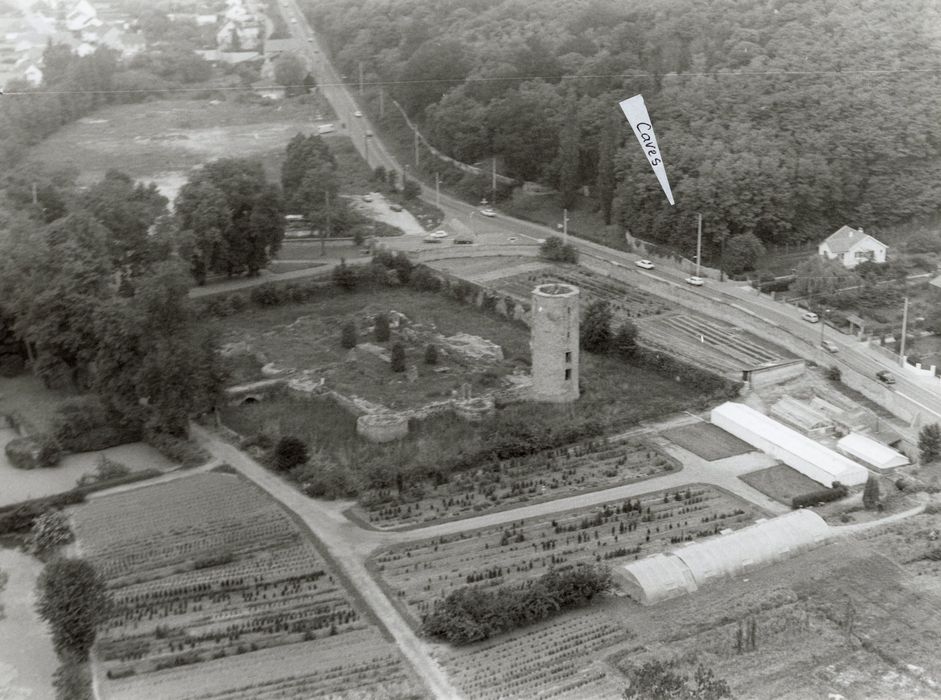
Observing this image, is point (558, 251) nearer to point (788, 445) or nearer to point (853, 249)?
point (853, 249)

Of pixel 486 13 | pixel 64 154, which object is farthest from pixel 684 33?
pixel 64 154

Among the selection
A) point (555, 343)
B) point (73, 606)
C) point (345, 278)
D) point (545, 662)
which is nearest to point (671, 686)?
point (545, 662)

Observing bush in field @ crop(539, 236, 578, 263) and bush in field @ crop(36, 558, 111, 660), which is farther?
bush in field @ crop(539, 236, 578, 263)

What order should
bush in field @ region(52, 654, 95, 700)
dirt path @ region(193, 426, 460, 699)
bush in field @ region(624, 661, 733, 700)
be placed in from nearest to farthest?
bush in field @ region(624, 661, 733, 700) → bush in field @ region(52, 654, 95, 700) → dirt path @ region(193, 426, 460, 699)

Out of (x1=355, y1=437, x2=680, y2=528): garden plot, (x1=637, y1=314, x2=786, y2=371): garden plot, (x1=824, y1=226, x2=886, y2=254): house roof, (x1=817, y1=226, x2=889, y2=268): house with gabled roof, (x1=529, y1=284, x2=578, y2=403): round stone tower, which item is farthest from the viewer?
(x1=824, y1=226, x2=886, y2=254): house roof

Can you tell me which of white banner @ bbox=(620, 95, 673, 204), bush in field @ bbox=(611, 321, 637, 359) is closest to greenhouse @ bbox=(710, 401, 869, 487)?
bush in field @ bbox=(611, 321, 637, 359)

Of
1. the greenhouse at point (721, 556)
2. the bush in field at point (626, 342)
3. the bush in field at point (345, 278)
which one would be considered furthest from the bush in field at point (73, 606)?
the bush in field at point (345, 278)

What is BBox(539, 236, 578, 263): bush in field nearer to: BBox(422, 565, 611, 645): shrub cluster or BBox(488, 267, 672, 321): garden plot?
BBox(488, 267, 672, 321): garden plot

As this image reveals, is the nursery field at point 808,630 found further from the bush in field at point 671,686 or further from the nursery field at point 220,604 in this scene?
the nursery field at point 220,604
